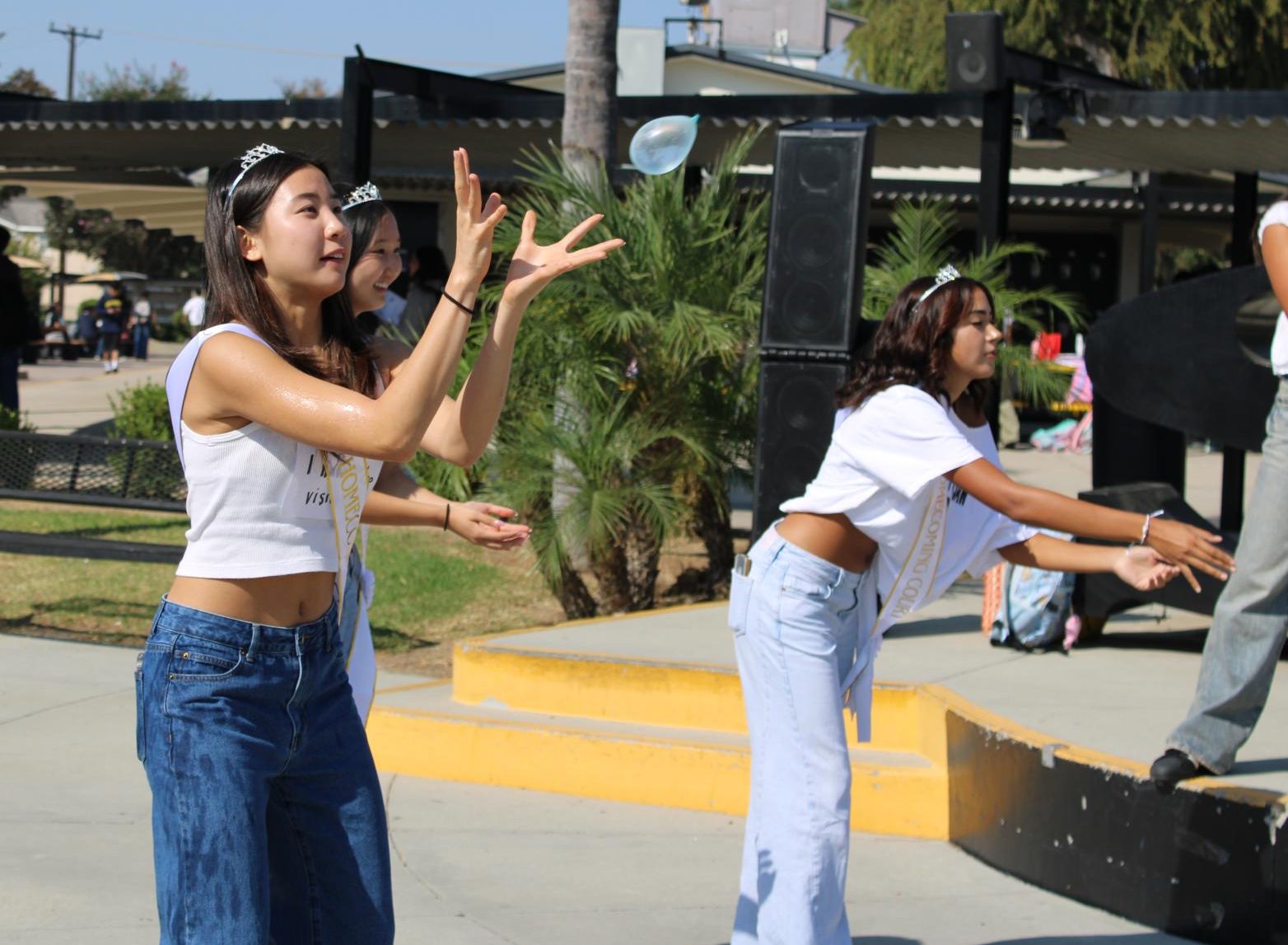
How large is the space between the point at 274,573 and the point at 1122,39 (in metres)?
32.2

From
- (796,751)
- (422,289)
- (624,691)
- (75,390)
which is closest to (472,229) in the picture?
(796,751)

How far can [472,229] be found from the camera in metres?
2.55

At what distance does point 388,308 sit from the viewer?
10.6 m

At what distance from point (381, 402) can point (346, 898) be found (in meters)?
0.90

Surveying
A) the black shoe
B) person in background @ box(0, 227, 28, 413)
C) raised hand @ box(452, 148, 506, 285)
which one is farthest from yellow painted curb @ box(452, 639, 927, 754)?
person in background @ box(0, 227, 28, 413)

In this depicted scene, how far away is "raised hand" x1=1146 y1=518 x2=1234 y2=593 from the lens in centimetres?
311

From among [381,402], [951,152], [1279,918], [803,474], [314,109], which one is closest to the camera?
[381,402]

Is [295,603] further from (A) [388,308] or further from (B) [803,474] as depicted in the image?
(A) [388,308]

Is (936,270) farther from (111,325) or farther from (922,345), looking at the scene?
(111,325)

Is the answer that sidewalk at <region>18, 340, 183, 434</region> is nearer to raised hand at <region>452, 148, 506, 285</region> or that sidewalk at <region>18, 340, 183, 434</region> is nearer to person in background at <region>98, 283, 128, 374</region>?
person in background at <region>98, 283, 128, 374</region>

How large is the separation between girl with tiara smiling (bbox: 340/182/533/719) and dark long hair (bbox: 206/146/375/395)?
0.27 m

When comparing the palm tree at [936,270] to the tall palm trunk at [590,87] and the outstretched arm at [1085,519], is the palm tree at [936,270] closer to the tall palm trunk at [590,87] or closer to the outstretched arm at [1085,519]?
the tall palm trunk at [590,87]

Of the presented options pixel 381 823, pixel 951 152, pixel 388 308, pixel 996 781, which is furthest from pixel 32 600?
pixel 951 152

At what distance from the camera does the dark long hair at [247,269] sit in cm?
274
